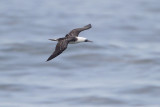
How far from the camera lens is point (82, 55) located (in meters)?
51.6

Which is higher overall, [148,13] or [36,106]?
[148,13]

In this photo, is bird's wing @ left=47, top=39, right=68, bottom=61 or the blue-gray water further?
the blue-gray water

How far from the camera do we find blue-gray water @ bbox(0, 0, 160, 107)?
4312cm

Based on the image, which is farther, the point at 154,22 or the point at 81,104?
the point at 154,22

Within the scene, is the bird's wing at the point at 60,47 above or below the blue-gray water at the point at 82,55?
below

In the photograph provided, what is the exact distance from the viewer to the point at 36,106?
39781mm

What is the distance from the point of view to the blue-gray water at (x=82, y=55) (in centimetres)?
4312

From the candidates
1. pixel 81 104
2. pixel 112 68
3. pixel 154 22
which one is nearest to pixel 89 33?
pixel 112 68

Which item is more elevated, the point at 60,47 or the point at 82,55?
the point at 82,55

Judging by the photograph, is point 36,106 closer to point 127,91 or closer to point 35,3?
point 127,91

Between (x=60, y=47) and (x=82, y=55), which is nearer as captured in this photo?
(x=60, y=47)

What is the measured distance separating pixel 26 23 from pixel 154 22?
39.2 ft

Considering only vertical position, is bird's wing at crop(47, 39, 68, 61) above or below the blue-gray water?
below

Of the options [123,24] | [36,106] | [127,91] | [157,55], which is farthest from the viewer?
[123,24]
